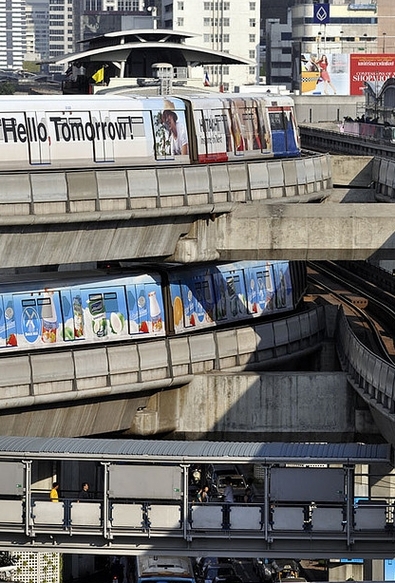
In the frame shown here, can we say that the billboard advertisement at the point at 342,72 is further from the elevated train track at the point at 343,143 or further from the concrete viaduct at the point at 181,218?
the concrete viaduct at the point at 181,218

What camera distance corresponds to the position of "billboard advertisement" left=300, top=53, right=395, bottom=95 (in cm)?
17738

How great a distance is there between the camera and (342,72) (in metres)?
179

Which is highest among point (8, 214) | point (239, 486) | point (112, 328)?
point (8, 214)

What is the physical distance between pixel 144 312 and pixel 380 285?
23740 mm

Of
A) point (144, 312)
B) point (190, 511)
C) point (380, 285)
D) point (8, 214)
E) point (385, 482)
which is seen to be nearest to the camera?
point (190, 511)

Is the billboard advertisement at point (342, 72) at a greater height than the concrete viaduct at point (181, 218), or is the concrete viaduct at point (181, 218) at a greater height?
the billboard advertisement at point (342, 72)

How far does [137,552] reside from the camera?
33812 millimetres

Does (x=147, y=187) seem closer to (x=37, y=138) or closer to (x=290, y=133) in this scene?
(x=37, y=138)

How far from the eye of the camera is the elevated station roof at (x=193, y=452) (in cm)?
3334

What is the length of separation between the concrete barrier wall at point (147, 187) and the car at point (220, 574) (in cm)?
1274

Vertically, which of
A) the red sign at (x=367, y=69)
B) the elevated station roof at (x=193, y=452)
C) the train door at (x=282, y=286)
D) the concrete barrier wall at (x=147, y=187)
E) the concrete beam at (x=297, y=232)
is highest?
the red sign at (x=367, y=69)

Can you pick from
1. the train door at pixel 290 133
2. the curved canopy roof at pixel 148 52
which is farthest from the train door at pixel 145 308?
the curved canopy roof at pixel 148 52

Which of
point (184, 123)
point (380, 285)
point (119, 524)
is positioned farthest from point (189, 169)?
point (380, 285)

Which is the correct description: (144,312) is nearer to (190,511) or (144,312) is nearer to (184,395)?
(184,395)
